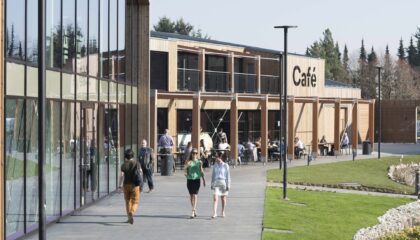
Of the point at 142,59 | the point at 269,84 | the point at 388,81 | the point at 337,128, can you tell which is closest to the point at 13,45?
the point at 142,59

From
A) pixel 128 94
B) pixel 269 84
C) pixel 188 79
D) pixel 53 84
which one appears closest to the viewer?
pixel 53 84

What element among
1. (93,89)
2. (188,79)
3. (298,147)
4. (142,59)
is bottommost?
(298,147)

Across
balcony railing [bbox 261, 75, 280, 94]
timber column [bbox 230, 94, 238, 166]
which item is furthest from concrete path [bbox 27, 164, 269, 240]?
balcony railing [bbox 261, 75, 280, 94]

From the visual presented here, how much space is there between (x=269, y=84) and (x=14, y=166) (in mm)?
31747

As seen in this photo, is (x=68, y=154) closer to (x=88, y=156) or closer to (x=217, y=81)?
(x=88, y=156)

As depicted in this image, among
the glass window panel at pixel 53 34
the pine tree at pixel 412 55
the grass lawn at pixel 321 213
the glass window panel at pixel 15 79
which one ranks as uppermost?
the pine tree at pixel 412 55

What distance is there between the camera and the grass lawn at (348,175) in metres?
31.8

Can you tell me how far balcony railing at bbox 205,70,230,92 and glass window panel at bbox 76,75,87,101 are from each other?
20078mm

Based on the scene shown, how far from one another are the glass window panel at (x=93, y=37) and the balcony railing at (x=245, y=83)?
21.5 meters

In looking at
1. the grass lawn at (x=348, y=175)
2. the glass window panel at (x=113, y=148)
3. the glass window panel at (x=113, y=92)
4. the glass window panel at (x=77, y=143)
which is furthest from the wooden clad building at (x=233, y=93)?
the glass window panel at (x=77, y=143)

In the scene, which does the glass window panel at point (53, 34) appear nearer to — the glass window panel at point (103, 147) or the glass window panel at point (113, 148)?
the glass window panel at point (103, 147)

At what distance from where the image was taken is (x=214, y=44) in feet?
149

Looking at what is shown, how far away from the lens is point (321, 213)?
21969 mm

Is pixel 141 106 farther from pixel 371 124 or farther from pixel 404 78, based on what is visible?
pixel 404 78
